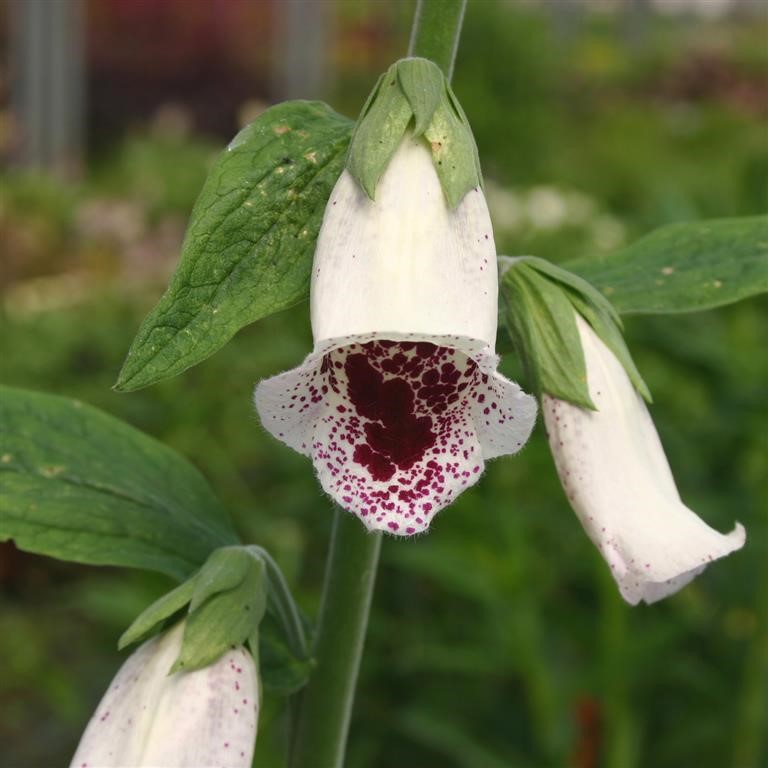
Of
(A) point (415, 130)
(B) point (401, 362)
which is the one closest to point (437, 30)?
(A) point (415, 130)

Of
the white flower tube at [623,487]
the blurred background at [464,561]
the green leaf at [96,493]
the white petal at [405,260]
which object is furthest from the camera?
the blurred background at [464,561]

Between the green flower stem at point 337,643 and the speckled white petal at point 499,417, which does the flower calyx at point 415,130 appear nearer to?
the speckled white petal at point 499,417

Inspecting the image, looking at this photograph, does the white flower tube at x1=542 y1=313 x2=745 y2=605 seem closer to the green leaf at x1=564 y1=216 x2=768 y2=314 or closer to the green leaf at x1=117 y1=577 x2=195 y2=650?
the green leaf at x1=564 y1=216 x2=768 y2=314

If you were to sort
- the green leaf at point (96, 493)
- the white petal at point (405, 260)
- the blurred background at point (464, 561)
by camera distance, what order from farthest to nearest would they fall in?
the blurred background at point (464, 561), the green leaf at point (96, 493), the white petal at point (405, 260)

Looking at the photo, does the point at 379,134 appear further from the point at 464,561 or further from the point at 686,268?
the point at 464,561

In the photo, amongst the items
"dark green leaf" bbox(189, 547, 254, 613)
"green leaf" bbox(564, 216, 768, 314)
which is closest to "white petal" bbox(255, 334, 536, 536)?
"dark green leaf" bbox(189, 547, 254, 613)

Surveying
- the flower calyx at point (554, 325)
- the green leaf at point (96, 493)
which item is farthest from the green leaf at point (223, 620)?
the flower calyx at point (554, 325)

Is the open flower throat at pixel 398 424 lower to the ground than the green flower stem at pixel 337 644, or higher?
higher

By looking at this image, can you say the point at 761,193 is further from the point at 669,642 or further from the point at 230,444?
the point at 230,444
